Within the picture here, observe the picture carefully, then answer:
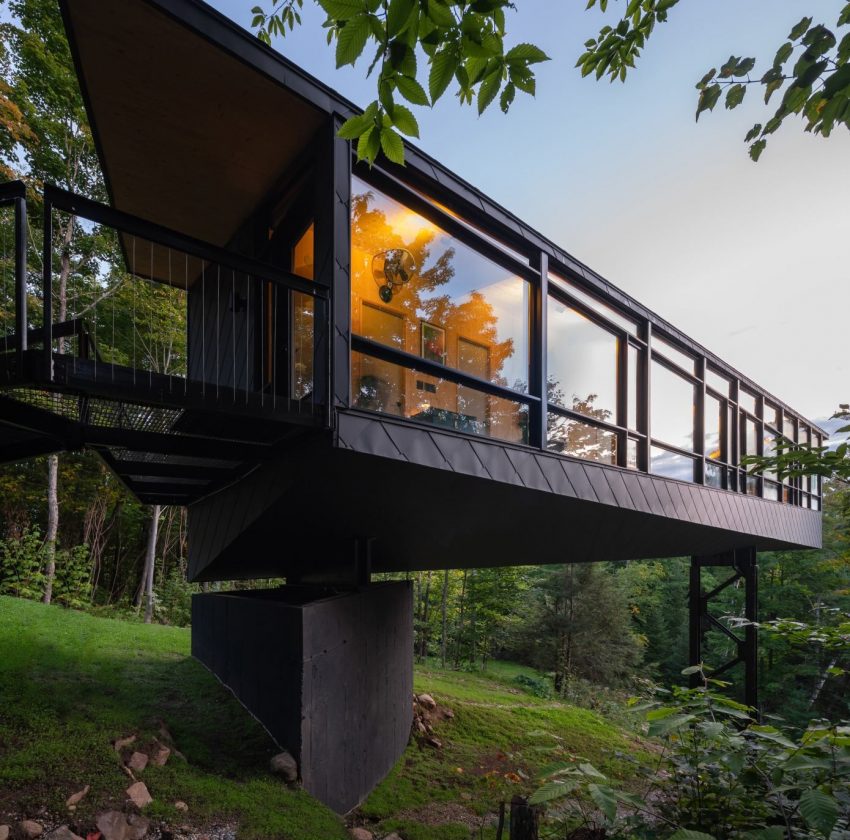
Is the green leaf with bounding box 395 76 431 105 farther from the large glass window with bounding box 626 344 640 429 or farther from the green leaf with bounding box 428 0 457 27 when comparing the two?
the large glass window with bounding box 626 344 640 429

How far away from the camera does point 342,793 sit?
14.5 feet

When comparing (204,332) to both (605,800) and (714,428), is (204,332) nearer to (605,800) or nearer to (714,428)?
(605,800)

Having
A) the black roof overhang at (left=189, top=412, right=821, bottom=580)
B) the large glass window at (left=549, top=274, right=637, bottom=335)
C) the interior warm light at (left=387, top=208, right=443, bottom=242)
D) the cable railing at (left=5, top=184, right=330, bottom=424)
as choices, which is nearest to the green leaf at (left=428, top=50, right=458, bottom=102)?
the cable railing at (left=5, top=184, right=330, bottom=424)

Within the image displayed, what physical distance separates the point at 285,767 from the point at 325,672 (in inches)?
27.1

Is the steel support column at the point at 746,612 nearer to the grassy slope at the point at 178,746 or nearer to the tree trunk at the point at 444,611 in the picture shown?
the grassy slope at the point at 178,746

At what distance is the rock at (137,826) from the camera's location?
3.12 m

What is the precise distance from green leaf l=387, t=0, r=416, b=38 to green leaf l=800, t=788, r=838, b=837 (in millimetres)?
2497

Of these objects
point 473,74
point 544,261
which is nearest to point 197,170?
point 544,261

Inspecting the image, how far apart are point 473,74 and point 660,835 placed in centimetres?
283

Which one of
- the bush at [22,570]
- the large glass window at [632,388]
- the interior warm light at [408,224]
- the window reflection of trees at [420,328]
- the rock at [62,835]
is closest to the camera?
the rock at [62,835]

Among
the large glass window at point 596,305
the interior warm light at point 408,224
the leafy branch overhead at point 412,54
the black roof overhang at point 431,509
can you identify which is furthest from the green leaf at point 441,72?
the large glass window at point 596,305

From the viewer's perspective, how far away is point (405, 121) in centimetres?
173

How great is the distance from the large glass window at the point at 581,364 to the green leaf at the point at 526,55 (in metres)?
3.89

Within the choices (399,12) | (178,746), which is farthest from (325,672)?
(399,12)
